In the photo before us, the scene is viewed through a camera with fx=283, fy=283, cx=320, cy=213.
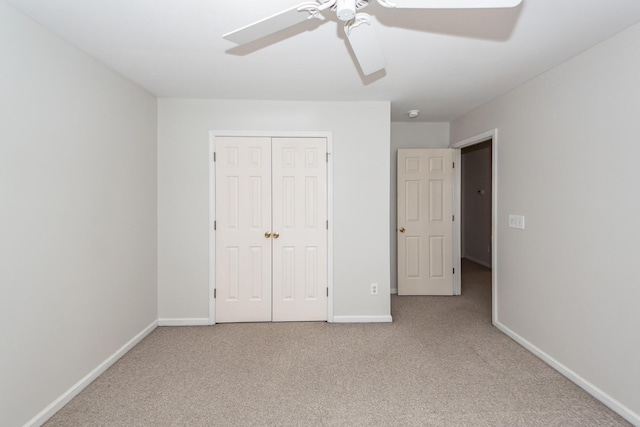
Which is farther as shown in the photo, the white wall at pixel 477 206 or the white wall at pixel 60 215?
the white wall at pixel 477 206

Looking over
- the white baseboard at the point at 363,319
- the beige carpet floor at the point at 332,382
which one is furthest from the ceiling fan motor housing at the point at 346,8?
the white baseboard at the point at 363,319

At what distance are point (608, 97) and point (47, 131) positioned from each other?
11.8 feet

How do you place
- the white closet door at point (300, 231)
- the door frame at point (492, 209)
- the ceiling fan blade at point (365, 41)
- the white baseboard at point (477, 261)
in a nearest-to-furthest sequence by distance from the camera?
1. the ceiling fan blade at point (365, 41)
2. the door frame at point (492, 209)
3. the white closet door at point (300, 231)
4. the white baseboard at point (477, 261)

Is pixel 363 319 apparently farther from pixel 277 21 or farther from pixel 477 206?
pixel 477 206

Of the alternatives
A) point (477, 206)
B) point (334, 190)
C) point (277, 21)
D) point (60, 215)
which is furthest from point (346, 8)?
point (477, 206)

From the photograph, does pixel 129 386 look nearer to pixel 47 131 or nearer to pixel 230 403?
pixel 230 403

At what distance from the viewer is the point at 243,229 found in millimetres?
3080

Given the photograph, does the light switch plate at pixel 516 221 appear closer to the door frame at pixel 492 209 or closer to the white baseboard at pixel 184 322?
the door frame at pixel 492 209

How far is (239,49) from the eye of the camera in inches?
79.6

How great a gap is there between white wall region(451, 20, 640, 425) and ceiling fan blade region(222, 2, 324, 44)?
201 centimetres

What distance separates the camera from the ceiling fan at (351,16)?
3.80 ft

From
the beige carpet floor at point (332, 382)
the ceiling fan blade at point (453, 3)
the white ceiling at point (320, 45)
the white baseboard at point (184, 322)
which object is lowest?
the beige carpet floor at point (332, 382)

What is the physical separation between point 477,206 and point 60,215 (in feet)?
21.5

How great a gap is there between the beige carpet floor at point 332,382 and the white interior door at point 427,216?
1025 mm
